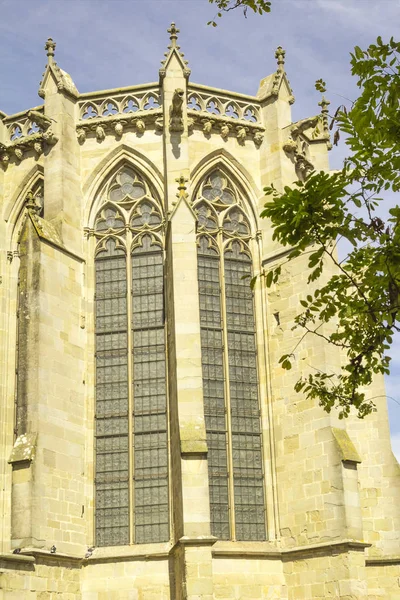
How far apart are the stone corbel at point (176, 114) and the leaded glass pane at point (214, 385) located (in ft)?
7.78

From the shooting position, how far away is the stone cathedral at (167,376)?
16656 mm

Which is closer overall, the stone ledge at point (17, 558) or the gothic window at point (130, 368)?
the stone ledge at point (17, 558)

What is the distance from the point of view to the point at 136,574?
17.1 meters

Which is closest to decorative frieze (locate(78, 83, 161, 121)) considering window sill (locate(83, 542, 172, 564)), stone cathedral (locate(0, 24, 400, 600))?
stone cathedral (locate(0, 24, 400, 600))

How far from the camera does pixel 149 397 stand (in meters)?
18.5

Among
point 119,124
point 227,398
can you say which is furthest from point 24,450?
point 119,124

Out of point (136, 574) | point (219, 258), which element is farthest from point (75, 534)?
point (219, 258)

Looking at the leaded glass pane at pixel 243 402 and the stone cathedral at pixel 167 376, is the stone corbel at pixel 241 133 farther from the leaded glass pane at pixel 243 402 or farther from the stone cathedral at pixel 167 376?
the leaded glass pane at pixel 243 402

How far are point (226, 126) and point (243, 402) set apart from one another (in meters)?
5.96

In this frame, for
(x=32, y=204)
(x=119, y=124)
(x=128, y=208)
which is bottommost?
(x=32, y=204)

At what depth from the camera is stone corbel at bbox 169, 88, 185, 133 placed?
18.9m

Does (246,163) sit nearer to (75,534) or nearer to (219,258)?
(219,258)

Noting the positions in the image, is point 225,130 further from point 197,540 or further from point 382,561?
point 382,561

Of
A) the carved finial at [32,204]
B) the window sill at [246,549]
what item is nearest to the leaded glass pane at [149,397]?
the window sill at [246,549]
